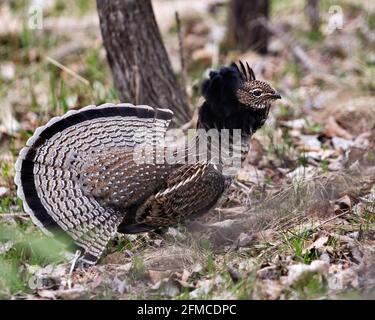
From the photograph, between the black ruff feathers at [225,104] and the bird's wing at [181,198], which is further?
the black ruff feathers at [225,104]

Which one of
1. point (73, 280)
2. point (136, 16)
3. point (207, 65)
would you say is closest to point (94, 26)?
point (207, 65)

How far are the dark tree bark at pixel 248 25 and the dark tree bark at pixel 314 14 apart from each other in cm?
69

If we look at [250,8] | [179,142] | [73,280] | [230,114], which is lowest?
[73,280]

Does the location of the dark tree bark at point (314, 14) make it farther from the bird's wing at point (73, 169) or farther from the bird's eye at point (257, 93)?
the bird's wing at point (73, 169)

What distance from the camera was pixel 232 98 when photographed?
5785 mm

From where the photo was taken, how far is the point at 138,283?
5.01m

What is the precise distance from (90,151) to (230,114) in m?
1.12

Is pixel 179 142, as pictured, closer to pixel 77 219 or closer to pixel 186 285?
pixel 77 219

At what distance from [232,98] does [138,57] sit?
1633 millimetres

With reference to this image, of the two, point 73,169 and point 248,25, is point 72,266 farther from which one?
point 248,25

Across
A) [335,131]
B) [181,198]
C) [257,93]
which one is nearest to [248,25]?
[335,131]

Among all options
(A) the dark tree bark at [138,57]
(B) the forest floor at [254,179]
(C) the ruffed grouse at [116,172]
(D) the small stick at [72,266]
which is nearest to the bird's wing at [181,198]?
(C) the ruffed grouse at [116,172]

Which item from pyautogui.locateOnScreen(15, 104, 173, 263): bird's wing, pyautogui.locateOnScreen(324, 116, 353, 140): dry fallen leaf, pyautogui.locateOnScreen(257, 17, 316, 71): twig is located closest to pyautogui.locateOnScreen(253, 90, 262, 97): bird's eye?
pyautogui.locateOnScreen(15, 104, 173, 263): bird's wing

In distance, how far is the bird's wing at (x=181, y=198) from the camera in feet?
18.0
